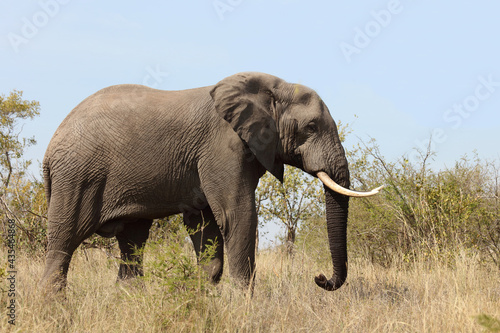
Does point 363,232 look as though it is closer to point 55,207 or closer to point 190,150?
point 190,150

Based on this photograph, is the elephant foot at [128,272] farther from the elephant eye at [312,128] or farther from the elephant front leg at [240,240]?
the elephant eye at [312,128]

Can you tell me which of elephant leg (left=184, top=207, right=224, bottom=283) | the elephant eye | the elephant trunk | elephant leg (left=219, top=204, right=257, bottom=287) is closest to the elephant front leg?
elephant leg (left=219, top=204, right=257, bottom=287)

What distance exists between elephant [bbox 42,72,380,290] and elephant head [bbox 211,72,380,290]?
0.01m

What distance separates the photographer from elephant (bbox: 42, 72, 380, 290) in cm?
691

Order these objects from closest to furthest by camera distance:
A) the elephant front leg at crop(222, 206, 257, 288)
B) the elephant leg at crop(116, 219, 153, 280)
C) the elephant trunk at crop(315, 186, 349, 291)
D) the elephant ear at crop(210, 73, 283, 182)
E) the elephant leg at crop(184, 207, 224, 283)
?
the elephant front leg at crop(222, 206, 257, 288), the elephant ear at crop(210, 73, 283, 182), the elephant trunk at crop(315, 186, 349, 291), the elephant leg at crop(184, 207, 224, 283), the elephant leg at crop(116, 219, 153, 280)

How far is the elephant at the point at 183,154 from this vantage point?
691cm

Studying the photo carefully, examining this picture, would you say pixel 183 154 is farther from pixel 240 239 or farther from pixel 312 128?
pixel 312 128

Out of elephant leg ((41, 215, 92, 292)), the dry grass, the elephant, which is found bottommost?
the dry grass

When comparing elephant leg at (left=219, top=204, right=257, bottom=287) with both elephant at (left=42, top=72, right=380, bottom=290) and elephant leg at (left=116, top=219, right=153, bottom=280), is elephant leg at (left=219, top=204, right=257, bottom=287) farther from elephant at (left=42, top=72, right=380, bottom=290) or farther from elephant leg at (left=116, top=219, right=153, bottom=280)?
elephant leg at (left=116, top=219, right=153, bottom=280)

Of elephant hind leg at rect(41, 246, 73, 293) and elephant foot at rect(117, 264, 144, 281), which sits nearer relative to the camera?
elephant hind leg at rect(41, 246, 73, 293)

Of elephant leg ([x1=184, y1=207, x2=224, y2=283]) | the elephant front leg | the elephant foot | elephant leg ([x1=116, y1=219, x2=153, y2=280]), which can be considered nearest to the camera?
the elephant front leg

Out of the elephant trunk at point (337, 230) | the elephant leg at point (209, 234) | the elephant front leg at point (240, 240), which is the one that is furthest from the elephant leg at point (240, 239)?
the elephant trunk at point (337, 230)

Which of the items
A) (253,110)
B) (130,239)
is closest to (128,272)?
(130,239)

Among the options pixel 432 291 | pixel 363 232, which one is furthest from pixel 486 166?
pixel 432 291
